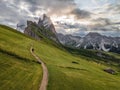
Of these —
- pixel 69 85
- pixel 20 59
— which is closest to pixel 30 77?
pixel 69 85

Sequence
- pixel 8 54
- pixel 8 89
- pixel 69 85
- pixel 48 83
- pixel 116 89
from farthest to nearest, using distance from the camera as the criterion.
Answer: pixel 8 54, pixel 116 89, pixel 69 85, pixel 48 83, pixel 8 89

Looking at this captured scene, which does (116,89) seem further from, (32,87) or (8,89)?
(8,89)

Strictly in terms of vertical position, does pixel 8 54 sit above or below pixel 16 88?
above

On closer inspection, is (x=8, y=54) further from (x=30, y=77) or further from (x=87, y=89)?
(x=87, y=89)

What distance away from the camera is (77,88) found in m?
63.0

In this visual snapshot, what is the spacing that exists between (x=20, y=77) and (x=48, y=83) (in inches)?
339

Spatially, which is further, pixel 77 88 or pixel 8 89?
pixel 77 88

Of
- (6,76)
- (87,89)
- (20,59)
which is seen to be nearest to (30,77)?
(6,76)

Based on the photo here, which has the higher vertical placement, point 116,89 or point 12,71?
point 12,71

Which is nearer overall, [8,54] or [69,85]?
[69,85]

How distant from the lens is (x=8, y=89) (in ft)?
167

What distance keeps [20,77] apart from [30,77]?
125 inches

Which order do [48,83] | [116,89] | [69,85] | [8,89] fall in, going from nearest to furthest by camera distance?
[8,89]
[48,83]
[69,85]
[116,89]

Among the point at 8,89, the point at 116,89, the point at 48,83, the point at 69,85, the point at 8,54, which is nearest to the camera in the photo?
the point at 8,89
